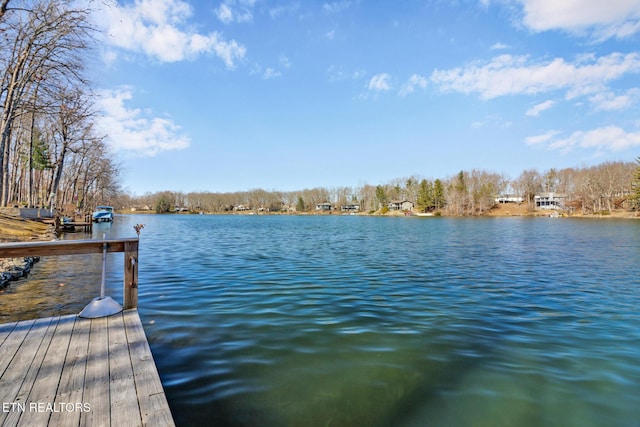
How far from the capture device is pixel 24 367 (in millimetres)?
3119

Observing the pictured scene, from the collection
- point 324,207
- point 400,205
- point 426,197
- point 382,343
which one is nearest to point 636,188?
point 426,197

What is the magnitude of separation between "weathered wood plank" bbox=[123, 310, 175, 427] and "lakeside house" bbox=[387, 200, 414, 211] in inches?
4229

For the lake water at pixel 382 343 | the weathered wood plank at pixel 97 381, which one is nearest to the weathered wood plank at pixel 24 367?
the weathered wood plank at pixel 97 381

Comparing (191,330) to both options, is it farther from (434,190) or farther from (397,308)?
(434,190)

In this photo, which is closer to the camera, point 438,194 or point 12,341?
point 12,341

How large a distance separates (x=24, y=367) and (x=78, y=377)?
0.67m

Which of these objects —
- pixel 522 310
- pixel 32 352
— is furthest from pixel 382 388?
pixel 522 310

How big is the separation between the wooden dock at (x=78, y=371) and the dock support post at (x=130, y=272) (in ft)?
0.11

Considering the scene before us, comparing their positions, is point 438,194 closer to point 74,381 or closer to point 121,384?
point 121,384

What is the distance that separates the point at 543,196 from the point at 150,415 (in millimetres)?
123972

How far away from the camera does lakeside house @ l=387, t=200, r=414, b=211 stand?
107 metres

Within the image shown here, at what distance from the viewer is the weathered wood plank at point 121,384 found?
237 cm

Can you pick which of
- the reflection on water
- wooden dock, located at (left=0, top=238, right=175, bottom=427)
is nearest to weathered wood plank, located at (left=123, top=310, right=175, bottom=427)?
wooden dock, located at (left=0, top=238, right=175, bottom=427)

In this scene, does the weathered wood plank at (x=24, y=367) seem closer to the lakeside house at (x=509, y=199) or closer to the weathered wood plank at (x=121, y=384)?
the weathered wood plank at (x=121, y=384)
